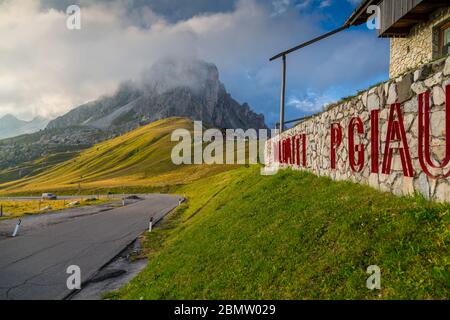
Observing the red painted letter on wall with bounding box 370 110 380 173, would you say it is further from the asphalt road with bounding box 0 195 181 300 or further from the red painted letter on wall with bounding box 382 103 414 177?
the asphalt road with bounding box 0 195 181 300

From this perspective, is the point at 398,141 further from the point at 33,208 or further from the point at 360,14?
the point at 33,208

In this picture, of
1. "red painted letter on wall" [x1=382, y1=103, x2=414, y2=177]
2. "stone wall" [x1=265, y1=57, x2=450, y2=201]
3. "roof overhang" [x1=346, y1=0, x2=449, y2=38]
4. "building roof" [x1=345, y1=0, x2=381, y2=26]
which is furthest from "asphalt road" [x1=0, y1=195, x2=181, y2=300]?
"building roof" [x1=345, y1=0, x2=381, y2=26]

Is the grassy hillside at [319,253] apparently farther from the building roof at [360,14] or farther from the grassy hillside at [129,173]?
the grassy hillside at [129,173]

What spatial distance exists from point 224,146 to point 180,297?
389 feet

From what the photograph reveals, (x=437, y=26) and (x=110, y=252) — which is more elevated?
(x=437, y=26)

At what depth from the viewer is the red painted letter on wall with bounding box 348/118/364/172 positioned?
11.9 meters

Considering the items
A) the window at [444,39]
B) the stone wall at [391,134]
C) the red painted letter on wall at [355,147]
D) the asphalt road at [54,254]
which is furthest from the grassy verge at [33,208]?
the window at [444,39]

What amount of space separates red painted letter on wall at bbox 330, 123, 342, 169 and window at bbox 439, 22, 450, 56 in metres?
6.09

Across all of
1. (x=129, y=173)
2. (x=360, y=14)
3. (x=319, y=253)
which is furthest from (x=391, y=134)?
(x=129, y=173)

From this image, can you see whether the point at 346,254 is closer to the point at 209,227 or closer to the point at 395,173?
the point at 395,173

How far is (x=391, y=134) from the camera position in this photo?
985cm

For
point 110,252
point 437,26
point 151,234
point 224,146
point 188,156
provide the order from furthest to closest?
1. point 188,156
2. point 224,146
3. point 151,234
4. point 110,252
5. point 437,26

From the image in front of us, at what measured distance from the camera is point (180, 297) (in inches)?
380
